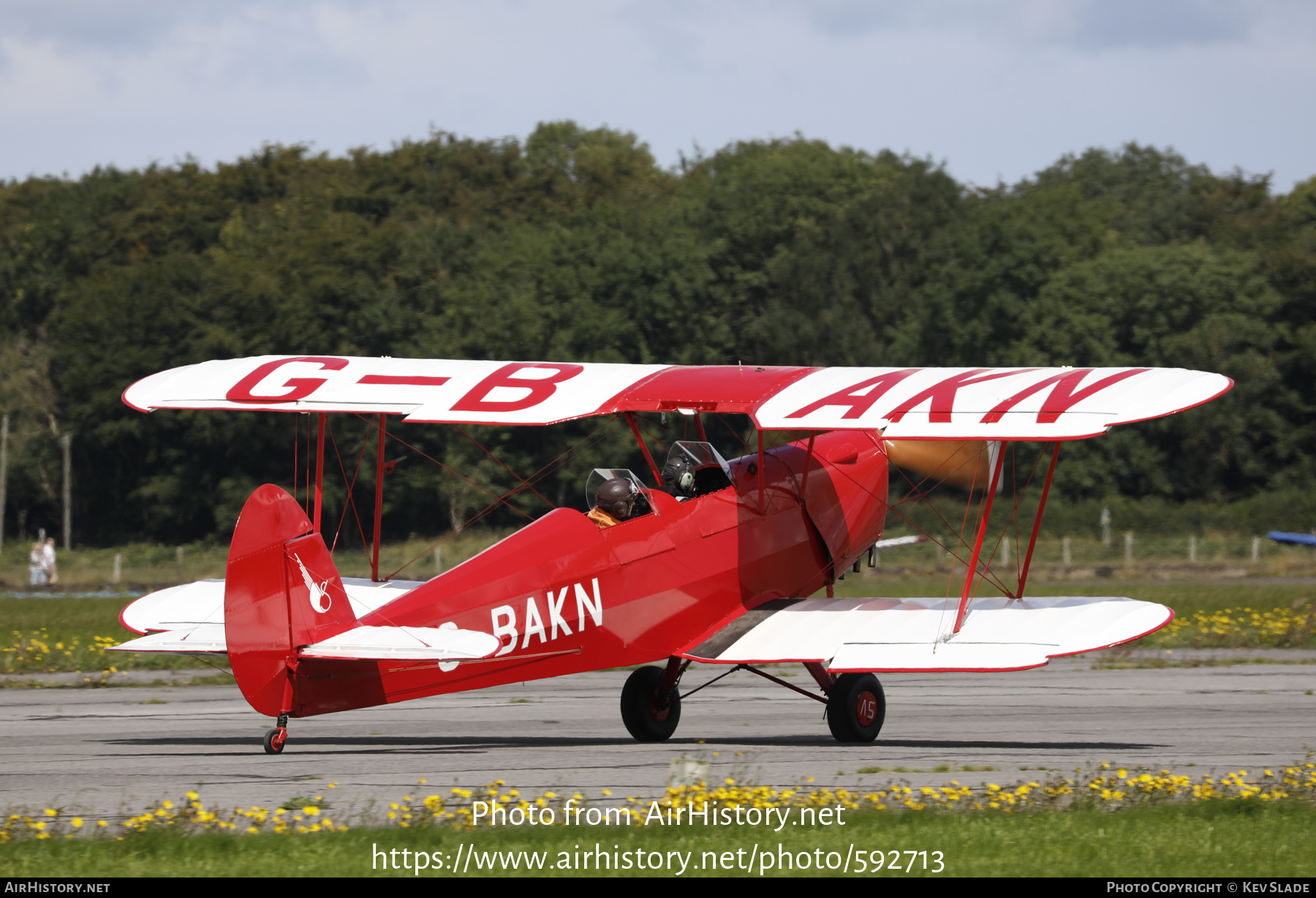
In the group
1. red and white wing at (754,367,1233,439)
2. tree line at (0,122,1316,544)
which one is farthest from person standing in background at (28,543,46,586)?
red and white wing at (754,367,1233,439)

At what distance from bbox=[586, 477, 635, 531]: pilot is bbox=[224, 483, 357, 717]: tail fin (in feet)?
7.35

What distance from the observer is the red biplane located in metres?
10.0

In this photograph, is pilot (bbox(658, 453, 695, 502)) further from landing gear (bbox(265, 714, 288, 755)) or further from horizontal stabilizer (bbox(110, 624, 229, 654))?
horizontal stabilizer (bbox(110, 624, 229, 654))

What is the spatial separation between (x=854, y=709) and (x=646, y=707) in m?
1.58

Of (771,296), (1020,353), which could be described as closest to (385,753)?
(1020,353)

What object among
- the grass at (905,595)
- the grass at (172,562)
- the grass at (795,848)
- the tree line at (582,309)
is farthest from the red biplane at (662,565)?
the tree line at (582,309)

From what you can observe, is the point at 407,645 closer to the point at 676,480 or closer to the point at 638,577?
the point at 638,577

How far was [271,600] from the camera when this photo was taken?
32.5ft

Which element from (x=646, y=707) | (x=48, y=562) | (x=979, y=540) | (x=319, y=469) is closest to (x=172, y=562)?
(x=48, y=562)

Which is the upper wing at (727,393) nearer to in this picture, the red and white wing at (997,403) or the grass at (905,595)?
the red and white wing at (997,403)

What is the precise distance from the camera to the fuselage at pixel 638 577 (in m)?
10.4

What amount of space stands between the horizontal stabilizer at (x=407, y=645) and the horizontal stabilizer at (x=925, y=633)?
2294 millimetres

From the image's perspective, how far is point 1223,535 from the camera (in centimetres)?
4609
